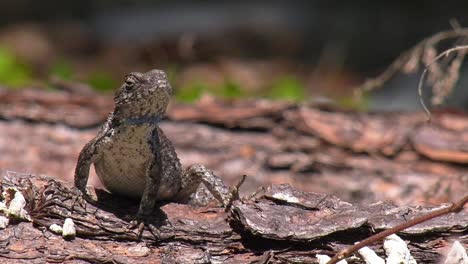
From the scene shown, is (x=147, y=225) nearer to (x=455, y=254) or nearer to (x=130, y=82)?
(x=130, y=82)

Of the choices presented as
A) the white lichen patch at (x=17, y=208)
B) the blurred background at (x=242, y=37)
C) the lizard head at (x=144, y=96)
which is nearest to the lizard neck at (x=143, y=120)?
the lizard head at (x=144, y=96)

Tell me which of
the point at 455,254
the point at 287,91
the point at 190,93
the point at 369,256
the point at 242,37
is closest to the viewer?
the point at 455,254

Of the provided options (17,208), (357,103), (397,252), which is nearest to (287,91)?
(357,103)

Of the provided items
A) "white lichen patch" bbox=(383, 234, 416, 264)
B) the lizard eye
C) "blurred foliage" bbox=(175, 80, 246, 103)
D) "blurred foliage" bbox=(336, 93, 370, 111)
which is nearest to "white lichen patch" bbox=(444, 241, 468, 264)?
"white lichen patch" bbox=(383, 234, 416, 264)

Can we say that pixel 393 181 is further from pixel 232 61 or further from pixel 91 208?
pixel 232 61

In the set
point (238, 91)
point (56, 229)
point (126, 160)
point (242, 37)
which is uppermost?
point (242, 37)

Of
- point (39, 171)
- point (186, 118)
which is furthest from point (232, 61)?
point (39, 171)
